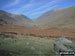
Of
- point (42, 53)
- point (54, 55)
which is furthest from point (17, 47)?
point (54, 55)

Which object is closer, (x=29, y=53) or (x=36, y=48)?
(x=29, y=53)

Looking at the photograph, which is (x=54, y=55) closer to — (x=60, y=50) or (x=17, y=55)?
(x=60, y=50)

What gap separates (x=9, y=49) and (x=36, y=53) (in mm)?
2161

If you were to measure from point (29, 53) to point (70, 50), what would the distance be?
10.0 feet

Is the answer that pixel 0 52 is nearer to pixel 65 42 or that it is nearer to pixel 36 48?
pixel 36 48

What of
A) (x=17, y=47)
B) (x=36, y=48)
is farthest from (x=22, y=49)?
(x=36, y=48)

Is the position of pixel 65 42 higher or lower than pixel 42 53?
higher

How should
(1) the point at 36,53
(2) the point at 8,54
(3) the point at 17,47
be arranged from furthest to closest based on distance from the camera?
(3) the point at 17,47
(1) the point at 36,53
(2) the point at 8,54

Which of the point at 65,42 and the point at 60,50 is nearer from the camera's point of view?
the point at 60,50

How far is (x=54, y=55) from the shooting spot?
7797 millimetres

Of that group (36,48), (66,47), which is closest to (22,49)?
(36,48)

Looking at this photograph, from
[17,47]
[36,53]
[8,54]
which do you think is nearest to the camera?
[8,54]

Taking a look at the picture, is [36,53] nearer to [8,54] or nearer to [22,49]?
[22,49]

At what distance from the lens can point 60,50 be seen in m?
7.45
